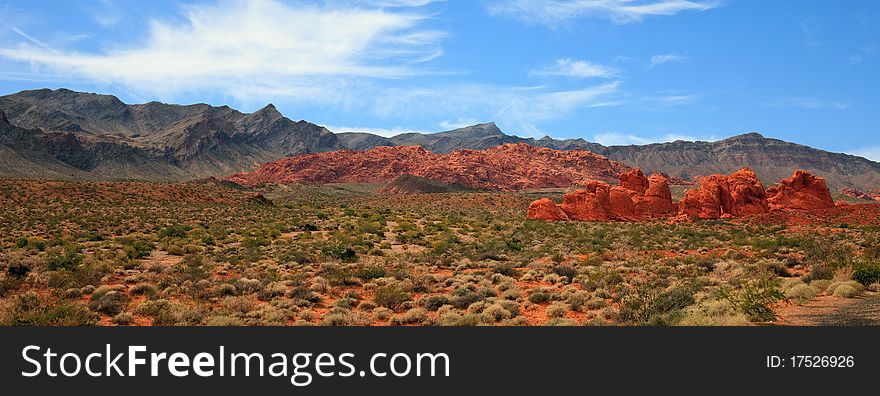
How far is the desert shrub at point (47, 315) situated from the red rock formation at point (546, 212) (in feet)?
163

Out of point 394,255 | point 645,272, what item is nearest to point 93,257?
point 394,255

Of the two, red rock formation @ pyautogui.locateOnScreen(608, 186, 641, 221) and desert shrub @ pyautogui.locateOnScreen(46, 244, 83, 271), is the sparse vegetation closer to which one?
desert shrub @ pyautogui.locateOnScreen(46, 244, 83, 271)

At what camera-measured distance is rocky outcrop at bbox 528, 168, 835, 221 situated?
60.6 m

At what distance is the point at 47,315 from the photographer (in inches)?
483

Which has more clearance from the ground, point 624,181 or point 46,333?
point 624,181

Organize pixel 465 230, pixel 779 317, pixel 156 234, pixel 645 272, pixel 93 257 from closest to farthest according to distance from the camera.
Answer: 1. pixel 779 317
2. pixel 645 272
3. pixel 93 257
4. pixel 156 234
5. pixel 465 230

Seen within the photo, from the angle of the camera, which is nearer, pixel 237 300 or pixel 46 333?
pixel 46 333

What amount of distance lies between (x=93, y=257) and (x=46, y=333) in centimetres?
1997

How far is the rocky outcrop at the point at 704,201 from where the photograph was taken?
2386 inches

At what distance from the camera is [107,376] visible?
7.48 meters

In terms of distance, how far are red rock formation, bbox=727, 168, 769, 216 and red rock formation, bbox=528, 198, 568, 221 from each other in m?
18.7

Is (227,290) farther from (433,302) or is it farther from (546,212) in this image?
(546,212)

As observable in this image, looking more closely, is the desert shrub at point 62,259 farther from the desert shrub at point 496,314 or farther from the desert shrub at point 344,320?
the desert shrub at point 496,314

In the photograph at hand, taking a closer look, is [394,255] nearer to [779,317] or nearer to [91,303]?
[91,303]
